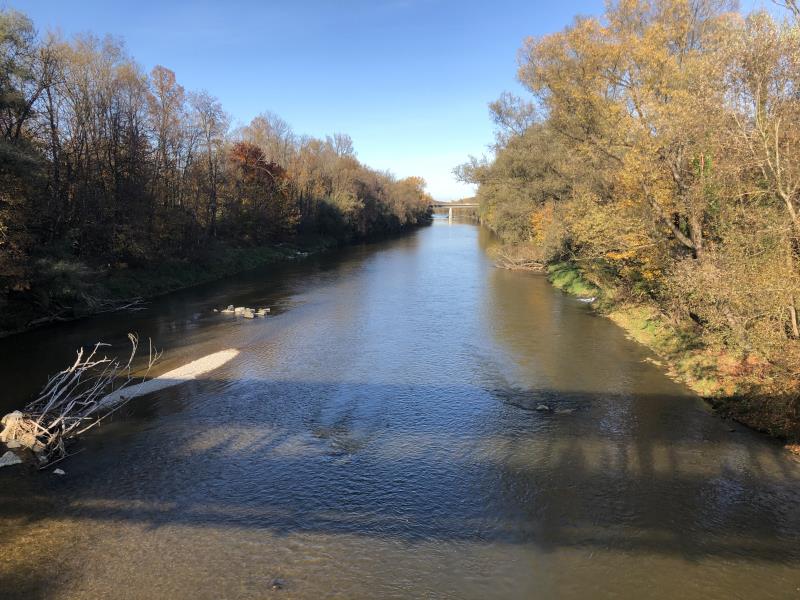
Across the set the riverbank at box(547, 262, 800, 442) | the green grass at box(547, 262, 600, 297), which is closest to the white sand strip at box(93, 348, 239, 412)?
the riverbank at box(547, 262, 800, 442)

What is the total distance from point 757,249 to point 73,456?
19.7m

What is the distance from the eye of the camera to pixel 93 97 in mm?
32250

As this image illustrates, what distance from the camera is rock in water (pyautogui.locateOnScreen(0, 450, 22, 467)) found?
1216 centimetres

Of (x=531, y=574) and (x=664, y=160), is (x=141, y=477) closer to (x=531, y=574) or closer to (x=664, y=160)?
(x=531, y=574)

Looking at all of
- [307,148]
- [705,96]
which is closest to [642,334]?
[705,96]

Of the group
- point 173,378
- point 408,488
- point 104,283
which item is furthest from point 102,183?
point 408,488

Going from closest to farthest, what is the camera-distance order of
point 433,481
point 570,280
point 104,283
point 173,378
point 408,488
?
point 408,488
point 433,481
point 173,378
point 104,283
point 570,280

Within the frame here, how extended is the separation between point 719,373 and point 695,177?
7.48 meters

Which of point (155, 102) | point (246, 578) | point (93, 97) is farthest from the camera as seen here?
point (155, 102)

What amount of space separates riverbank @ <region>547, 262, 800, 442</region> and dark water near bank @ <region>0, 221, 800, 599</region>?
58 centimetres

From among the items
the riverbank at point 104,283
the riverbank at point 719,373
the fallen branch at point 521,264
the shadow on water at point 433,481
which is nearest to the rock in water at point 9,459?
the shadow on water at point 433,481

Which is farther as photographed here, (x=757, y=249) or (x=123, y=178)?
(x=123, y=178)

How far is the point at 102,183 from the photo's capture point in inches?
1249

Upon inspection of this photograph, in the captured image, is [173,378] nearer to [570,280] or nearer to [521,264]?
[570,280]
